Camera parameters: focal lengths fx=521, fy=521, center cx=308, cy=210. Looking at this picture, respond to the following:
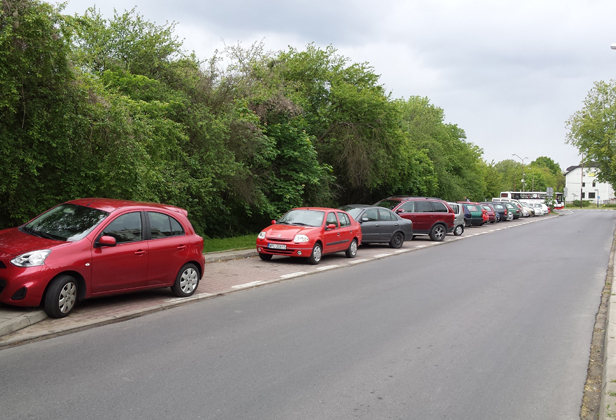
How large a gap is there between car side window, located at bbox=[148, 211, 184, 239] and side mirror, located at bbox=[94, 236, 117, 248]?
2.88ft

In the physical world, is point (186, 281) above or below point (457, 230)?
above

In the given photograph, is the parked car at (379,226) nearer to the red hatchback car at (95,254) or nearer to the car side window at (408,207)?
the car side window at (408,207)

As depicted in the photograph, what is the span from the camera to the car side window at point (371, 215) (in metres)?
18.9

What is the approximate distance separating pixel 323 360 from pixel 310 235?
27.3 feet

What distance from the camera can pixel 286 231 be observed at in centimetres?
1398

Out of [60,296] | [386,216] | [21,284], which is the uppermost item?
[386,216]

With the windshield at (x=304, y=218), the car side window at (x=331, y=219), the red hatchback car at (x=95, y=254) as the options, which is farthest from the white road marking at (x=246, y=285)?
the car side window at (x=331, y=219)

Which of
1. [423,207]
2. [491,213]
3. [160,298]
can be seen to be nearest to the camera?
[160,298]

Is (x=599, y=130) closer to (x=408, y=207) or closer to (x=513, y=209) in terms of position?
(x=513, y=209)

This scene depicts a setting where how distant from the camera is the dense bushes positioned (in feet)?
30.8

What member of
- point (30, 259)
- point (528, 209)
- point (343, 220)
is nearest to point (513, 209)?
point (528, 209)

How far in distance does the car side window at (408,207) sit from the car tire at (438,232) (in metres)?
1.26

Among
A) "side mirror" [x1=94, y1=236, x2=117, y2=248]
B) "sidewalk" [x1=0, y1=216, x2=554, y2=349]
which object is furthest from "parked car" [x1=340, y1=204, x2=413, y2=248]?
"side mirror" [x1=94, y1=236, x2=117, y2=248]

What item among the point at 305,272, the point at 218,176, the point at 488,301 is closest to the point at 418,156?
the point at 218,176
